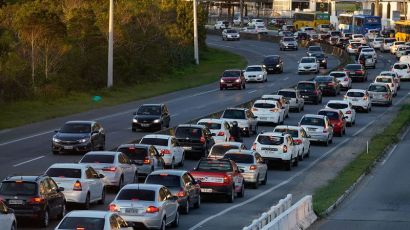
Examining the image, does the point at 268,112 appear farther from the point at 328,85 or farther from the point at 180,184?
the point at 180,184

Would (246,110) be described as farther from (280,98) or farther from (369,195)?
(369,195)

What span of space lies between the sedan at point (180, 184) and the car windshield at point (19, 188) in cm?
375

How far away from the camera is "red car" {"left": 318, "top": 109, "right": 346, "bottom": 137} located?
5525cm

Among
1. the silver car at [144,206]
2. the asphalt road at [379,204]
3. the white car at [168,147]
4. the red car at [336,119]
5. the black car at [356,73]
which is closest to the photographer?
the silver car at [144,206]

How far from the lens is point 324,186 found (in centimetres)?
3800

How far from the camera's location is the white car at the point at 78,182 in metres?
30.3

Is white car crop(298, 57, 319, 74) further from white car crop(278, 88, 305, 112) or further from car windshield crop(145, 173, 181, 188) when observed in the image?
car windshield crop(145, 173, 181, 188)

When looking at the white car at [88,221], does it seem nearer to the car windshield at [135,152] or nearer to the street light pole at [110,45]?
the car windshield at [135,152]

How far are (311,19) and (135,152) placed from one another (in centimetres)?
13687

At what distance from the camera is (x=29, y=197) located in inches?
1067

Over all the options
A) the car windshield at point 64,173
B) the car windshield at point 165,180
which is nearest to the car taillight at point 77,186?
the car windshield at point 64,173

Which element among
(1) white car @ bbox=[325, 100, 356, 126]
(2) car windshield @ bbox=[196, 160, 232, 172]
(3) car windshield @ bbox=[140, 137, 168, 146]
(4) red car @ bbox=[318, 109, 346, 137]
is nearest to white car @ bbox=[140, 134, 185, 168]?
(3) car windshield @ bbox=[140, 137, 168, 146]

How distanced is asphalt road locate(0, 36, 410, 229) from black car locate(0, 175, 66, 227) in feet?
2.21

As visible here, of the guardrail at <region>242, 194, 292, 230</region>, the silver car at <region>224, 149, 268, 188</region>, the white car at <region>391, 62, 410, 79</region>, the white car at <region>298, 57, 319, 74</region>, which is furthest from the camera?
the white car at <region>298, 57, 319, 74</region>
